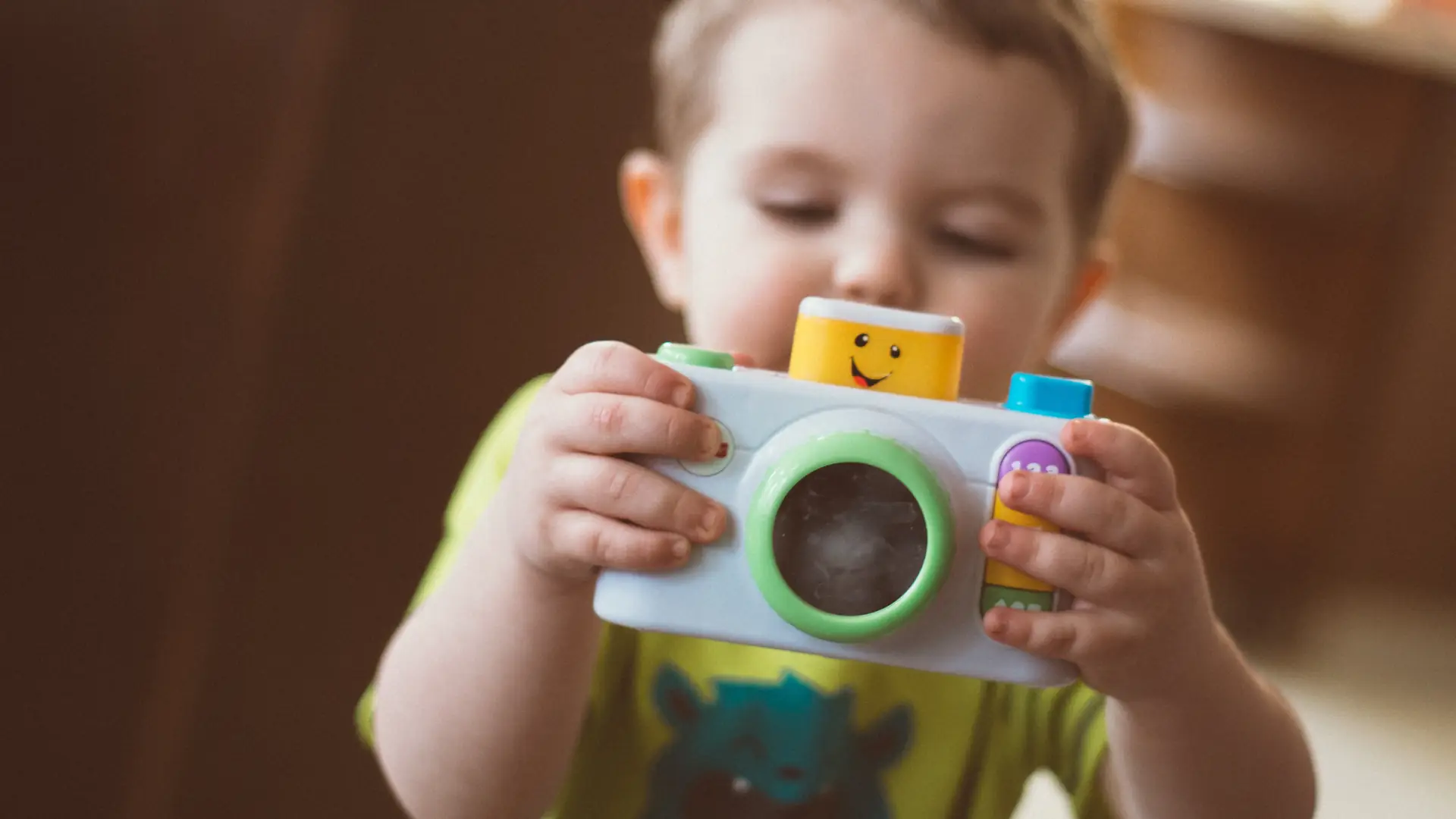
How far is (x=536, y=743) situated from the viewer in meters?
0.49

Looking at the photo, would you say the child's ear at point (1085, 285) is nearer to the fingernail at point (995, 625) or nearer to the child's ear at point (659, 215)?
the child's ear at point (659, 215)

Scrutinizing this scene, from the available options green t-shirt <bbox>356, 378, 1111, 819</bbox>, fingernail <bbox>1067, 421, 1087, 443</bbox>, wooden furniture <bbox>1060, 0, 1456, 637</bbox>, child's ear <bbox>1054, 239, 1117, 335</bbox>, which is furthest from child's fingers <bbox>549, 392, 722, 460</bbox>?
wooden furniture <bbox>1060, 0, 1456, 637</bbox>

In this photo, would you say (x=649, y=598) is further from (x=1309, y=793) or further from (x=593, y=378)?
(x=1309, y=793)

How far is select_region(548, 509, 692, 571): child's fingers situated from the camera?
37 centimetres

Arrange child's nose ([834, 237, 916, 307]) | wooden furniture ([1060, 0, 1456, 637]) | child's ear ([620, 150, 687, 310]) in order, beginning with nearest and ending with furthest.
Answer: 1. child's nose ([834, 237, 916, 307])
2. child's ear ([620, 150, 687, 310])
3. wooden furniture ([1060, 0, 1456, 637])

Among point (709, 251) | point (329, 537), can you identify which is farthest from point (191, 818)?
Result: point (709, 251)

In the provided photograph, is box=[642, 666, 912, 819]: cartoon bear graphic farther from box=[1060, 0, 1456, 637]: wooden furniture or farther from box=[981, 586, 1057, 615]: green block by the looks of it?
box=[1060, 0, 1456, 637]: wooden furniture

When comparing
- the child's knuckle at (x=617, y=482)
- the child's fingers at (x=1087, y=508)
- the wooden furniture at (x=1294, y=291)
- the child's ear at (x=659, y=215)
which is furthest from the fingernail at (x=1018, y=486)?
the wooden furniture at (x=1294, y=291)

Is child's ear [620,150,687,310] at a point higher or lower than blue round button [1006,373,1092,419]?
higher

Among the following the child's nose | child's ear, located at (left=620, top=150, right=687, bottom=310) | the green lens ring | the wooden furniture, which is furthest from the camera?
the wooden furniture

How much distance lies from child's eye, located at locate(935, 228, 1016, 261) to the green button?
0.64 feet

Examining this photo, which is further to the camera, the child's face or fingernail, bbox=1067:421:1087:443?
the child's face

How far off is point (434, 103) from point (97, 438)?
256mm

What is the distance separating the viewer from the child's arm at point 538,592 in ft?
1.22
